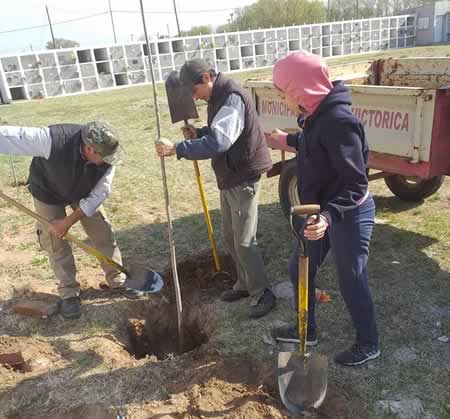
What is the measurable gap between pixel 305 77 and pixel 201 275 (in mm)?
2506

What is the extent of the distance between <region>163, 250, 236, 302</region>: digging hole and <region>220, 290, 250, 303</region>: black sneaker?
0.28 meters

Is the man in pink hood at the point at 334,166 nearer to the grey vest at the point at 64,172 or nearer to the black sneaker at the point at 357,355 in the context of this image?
the black sneaker at the point at 357,355

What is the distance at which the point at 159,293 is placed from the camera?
404 centimetres

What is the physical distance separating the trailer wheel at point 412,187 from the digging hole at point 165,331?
115 inches

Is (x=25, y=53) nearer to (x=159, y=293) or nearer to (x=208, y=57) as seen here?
(x=208, y=57)

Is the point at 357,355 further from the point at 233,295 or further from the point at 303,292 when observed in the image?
the point at 233,295

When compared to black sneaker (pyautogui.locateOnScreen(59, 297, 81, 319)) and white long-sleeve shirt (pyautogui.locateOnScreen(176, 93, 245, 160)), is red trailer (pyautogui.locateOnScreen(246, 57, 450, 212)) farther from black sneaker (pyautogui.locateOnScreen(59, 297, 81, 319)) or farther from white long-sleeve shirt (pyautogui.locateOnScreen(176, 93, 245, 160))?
black sneaker (pyautogui.locateOnScreen(59, 297, 81, 319))

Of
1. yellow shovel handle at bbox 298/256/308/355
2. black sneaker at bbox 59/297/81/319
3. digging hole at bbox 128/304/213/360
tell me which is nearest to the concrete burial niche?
black sneaker at bbox 59/297/81/319

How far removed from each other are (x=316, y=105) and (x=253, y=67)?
31.7m

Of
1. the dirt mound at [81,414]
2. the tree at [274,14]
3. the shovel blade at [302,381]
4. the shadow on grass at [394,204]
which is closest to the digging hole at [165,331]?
the dirt mound at [81,414]

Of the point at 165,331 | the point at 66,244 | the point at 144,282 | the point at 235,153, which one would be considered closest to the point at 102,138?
the point at 235,153

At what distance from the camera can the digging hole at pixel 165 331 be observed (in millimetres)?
3639

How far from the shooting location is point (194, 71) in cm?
301

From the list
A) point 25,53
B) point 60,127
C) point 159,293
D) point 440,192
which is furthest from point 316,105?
point 25,53
